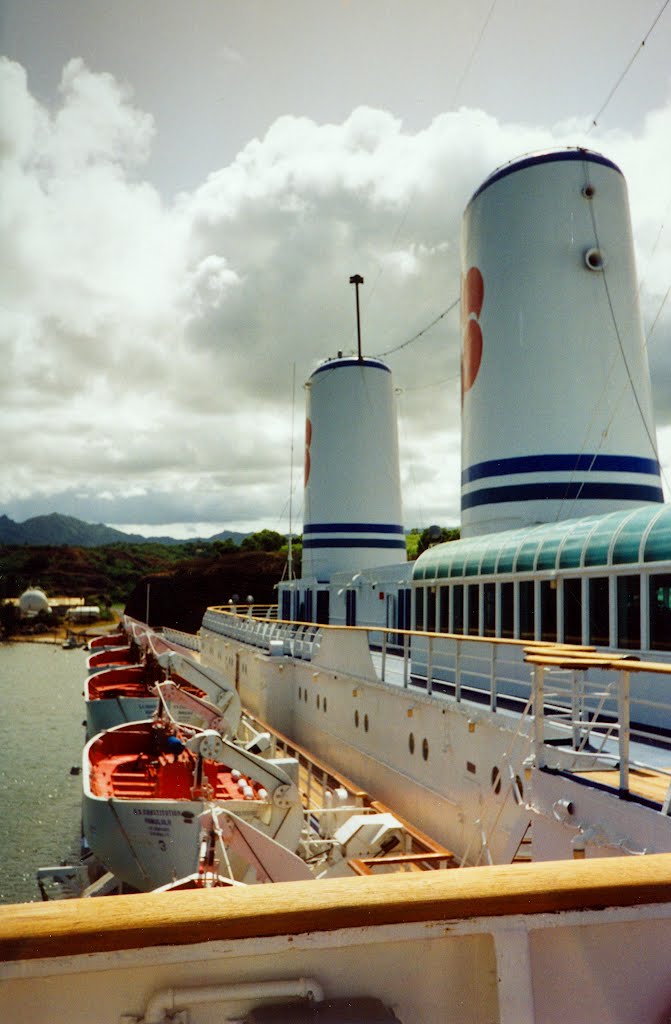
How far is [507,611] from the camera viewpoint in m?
17.1

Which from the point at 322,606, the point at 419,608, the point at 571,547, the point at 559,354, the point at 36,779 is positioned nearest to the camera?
the point at 571,547

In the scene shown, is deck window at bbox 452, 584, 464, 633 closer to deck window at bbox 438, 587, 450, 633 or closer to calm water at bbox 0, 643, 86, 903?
deck window at bbox 438, 587, 450, 633

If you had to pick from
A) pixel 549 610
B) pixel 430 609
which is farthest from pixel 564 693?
pixel 430 609

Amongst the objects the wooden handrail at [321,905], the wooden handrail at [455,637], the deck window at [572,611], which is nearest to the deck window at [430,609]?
the wooden handrail at [455,637]

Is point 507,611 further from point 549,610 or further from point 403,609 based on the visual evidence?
point 403,609

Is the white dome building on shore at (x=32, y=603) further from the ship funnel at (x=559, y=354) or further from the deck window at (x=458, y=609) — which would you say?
the deck window at (x=458, y=609)

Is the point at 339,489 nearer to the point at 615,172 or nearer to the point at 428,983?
the point at 615,172

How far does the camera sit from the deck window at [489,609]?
17.7 meters

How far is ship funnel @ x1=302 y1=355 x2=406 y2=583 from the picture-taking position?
41125 mm

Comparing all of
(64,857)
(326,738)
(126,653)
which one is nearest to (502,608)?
(326,738)

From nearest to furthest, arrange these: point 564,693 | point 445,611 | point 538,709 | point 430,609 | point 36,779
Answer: point 538,709
point 564,693
point 445,611
point 430,609
point 36,779

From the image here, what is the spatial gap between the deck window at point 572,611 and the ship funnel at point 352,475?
25822 millimetres

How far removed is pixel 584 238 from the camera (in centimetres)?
2528

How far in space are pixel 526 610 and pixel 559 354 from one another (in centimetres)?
1175
